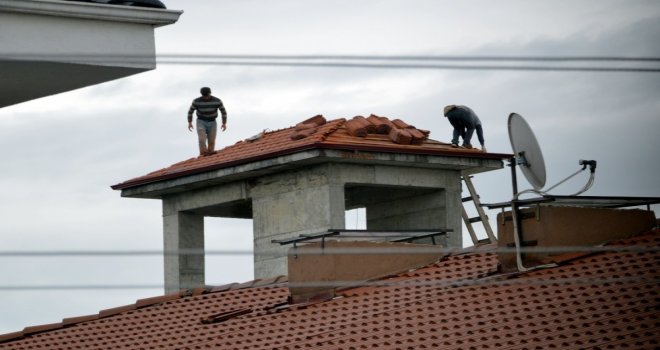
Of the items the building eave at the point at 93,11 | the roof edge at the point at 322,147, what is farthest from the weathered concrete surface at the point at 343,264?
the building eave at the point at 93,11

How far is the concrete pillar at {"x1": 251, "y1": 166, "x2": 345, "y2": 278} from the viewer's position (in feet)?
110

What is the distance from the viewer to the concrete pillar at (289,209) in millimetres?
33500

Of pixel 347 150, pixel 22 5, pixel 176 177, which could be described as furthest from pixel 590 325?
pixel 176 177

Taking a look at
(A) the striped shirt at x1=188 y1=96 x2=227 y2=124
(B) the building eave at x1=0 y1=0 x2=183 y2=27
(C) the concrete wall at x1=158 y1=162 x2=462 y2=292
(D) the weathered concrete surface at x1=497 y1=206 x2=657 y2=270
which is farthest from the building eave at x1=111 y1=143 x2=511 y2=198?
(B) the building eave at x1=0 y1=0 x2=183 y2=27

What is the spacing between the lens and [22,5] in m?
13.1

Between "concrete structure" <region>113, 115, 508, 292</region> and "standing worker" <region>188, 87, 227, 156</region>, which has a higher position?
"standing worker" <region>188, 87, 227, 156</region>

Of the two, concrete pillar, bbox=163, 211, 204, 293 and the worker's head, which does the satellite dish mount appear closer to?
the worker's head

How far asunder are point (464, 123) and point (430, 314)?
13655mm

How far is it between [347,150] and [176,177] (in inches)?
167

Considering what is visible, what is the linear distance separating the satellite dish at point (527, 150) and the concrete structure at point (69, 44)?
960cm

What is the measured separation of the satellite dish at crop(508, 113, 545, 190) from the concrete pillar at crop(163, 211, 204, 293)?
46.2 feet

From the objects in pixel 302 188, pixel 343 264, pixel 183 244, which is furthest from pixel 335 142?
pixel 343 264

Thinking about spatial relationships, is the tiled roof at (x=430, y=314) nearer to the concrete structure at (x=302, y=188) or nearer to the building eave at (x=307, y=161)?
the building eave at (x=307, y=161)

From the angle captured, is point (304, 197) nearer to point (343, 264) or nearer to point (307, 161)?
point (307, 161)
